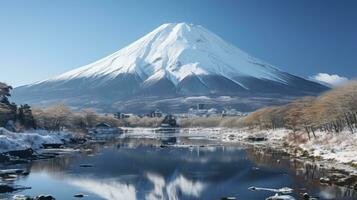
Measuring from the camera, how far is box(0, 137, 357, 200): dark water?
30969 millimetres

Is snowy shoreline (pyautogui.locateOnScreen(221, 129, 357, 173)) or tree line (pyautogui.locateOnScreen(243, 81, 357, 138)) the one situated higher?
tree line (pyautogui.locateOnScreen(243, 81, 357, 138))

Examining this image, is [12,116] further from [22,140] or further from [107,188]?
[107,188]

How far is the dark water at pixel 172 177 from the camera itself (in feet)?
102

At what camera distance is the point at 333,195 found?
29.2 metres

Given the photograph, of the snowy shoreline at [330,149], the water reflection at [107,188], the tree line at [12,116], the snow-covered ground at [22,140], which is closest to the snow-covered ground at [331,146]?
the snowy shoreline at [330,149]

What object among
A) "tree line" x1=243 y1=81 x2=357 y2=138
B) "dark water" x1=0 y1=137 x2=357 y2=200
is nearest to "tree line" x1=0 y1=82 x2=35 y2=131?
"dark water" x1=0 y1=137 x2=357 y2=200

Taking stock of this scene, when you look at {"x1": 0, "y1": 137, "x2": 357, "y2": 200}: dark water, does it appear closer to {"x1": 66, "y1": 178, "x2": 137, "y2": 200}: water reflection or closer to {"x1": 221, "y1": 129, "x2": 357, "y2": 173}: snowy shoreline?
{"x1": 66, "y1": 178, "x2": 137, "y2": 200}: water reflection

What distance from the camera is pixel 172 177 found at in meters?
39.3

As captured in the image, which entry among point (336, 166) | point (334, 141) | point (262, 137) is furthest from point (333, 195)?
point (262, 137)

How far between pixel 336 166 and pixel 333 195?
13.0m

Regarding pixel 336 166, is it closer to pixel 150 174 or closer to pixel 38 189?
pixel 150 174

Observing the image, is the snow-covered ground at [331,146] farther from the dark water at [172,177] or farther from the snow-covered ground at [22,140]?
the snow-covered ground at [22,140]

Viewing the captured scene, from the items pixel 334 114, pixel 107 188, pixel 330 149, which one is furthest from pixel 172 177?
pixel 334 114

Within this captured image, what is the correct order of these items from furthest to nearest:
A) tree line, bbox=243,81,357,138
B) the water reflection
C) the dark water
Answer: tree line, bbox=243,81,357,138 < the dark water < the water reflection
